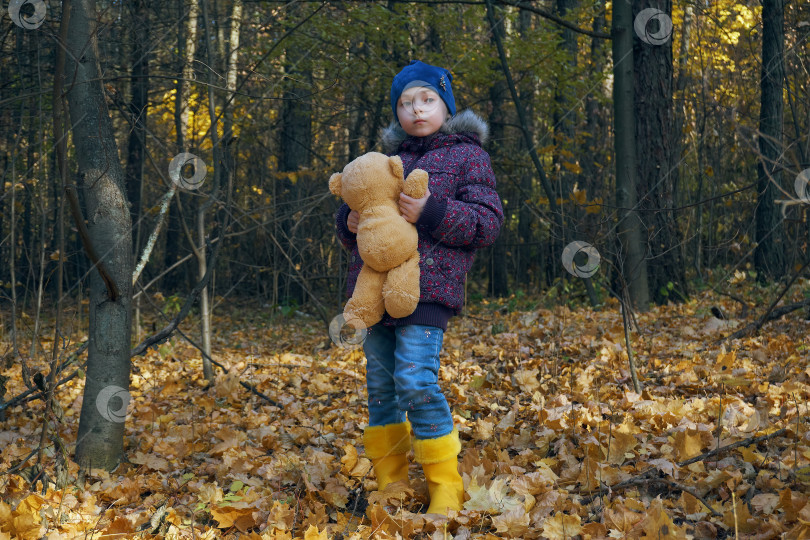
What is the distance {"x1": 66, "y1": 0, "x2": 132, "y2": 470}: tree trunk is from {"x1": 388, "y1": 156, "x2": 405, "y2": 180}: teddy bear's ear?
4.45ft

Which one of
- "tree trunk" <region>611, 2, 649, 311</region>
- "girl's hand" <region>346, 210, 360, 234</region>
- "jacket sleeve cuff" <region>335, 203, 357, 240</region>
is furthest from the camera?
"tree trunk" <region>611, 2, 649, 311</region>

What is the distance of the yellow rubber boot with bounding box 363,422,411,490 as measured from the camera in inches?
98.7

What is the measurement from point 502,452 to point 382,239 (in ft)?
3.67

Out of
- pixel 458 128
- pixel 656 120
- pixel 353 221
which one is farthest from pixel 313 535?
pixel 656 120

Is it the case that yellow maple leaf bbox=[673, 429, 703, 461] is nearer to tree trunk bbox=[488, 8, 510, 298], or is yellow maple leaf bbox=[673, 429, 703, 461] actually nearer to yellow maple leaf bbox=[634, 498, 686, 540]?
yellow maple leaf bbox=[634, 498, 686, 540]

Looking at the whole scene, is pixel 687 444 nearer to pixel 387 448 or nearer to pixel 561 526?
pixel 561 526

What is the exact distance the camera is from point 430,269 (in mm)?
2316

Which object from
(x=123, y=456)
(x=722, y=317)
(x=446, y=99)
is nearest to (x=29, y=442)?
(x=123, y=456)

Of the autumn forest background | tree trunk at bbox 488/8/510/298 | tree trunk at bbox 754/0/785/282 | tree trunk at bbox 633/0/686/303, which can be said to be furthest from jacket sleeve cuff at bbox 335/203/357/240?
tree trunk at bbox 488/8/510/298

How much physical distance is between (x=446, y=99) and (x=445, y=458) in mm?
1325

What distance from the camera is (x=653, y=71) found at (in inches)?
269

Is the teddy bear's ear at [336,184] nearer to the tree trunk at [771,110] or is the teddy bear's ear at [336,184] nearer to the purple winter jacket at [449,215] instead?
the purple winter jacket at [449,215]

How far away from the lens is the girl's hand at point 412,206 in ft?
7.26

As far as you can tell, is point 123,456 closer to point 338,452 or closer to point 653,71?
point 338,452
